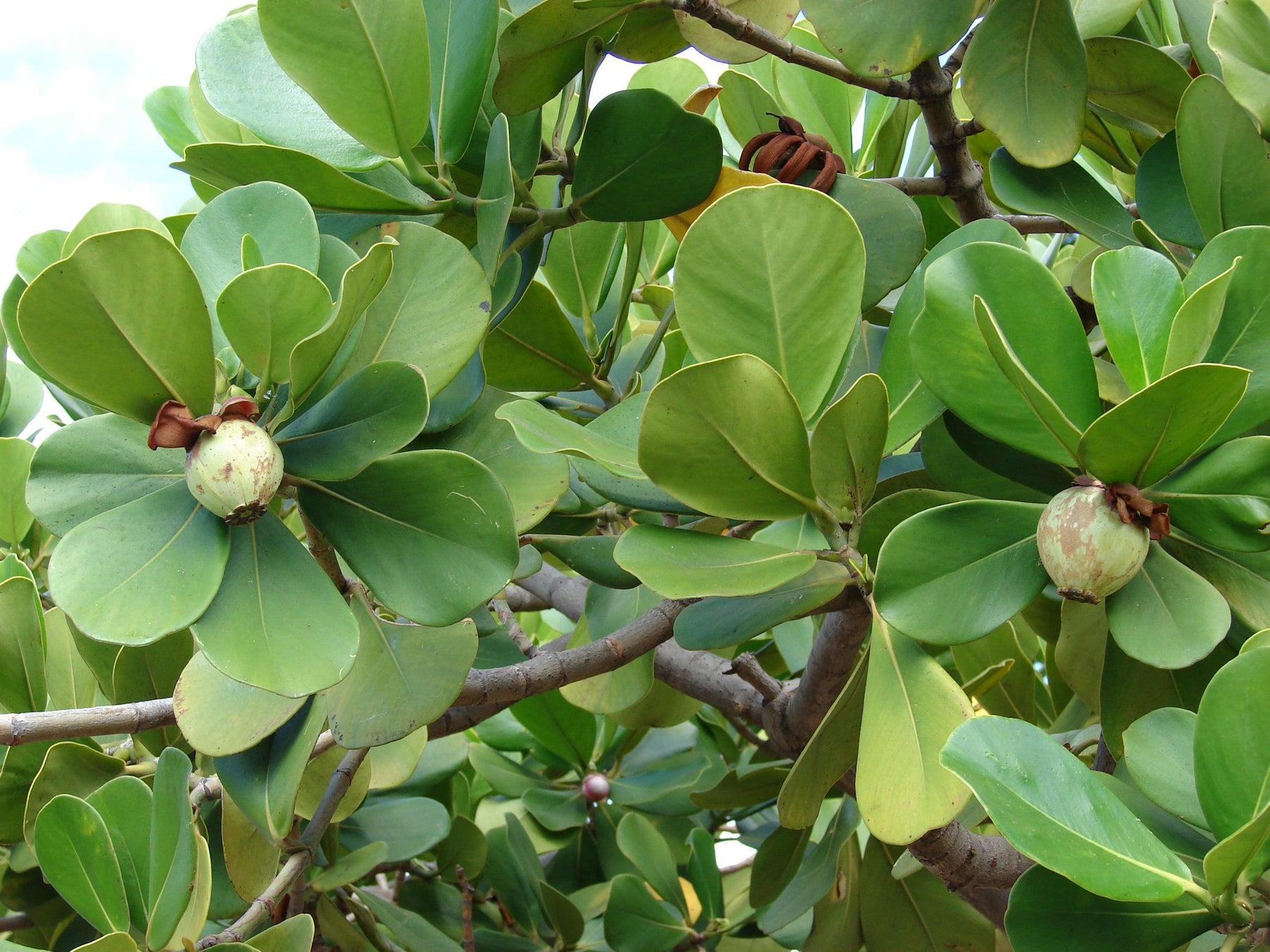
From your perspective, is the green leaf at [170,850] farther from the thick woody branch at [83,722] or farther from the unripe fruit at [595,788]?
the unripe fruit at [595,788]

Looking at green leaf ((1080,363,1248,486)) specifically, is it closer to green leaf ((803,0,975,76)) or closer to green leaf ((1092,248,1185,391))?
green leaf ((1092,248,1185,391))

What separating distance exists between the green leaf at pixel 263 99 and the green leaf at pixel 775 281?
288 mm

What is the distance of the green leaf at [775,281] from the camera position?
532 millimetres

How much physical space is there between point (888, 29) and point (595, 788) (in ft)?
3.50

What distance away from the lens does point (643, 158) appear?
0.69 m

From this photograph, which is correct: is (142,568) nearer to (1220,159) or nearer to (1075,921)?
(1075,921)

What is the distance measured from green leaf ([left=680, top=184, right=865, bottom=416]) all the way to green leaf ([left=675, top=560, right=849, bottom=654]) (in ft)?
0.38

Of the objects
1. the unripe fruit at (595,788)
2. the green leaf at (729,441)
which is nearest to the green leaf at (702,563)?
the green leaf at (729,441)

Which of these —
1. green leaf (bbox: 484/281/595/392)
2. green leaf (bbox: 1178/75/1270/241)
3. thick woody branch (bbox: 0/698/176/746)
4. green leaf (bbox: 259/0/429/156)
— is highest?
green leaf (bbox: 259/0/429/156)

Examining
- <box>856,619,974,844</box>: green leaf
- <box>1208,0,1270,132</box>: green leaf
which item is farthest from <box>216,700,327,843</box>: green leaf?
<box>1208,0,1270,132</box>: green leaf

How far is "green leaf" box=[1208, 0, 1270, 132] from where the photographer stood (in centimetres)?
66

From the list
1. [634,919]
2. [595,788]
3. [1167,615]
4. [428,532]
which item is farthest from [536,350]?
[595,788]

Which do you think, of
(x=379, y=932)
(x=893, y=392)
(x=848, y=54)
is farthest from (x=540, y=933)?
(x=848, y=54)

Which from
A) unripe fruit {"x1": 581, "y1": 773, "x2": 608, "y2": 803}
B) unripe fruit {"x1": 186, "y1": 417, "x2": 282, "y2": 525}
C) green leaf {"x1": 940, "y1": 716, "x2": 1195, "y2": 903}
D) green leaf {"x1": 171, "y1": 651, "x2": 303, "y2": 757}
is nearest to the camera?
green leaf {"x1": 940, "y1": 716, "x2": 1195, "y2": 903}
